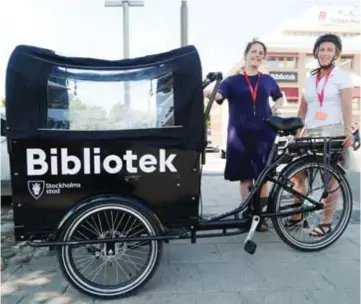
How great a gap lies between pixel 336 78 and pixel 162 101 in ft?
5.73

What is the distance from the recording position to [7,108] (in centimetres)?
273

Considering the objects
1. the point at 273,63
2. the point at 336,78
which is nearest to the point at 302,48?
the point at 273,63

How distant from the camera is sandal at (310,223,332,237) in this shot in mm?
3891

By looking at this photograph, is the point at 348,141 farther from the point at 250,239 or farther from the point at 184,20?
the point at 184,20

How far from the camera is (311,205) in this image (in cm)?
359

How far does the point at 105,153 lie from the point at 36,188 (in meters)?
0.52

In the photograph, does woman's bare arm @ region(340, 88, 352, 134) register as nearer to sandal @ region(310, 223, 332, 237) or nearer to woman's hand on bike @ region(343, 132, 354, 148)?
woman's hand on bike @ region(343, 132, 354, 148)

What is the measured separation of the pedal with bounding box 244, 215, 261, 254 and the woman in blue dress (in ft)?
1.84

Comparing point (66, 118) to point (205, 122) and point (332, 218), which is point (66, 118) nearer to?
point (205, 122)

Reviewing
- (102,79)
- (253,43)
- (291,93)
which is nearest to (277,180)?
(253,43)

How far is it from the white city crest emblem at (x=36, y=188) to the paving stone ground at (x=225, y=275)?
75 cm

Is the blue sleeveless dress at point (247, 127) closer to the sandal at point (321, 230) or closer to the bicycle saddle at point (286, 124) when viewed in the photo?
the bicycle saddle at point (286, 124)

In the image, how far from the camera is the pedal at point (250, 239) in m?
3.24

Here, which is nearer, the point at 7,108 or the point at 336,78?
the point at 7,108
